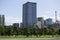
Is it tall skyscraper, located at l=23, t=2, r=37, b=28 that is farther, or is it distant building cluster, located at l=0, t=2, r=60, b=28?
tall skyscraper, located at l=23, t=2, r=37, b=28

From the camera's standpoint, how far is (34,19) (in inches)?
4712

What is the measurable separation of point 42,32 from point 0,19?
5178 cm

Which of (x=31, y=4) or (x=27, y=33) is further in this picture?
(x=31, y=4)

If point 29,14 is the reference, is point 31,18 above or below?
below

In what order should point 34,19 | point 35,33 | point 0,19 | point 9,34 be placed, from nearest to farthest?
point 9,34 → point 35,33 → point 0,19 → point 34,19

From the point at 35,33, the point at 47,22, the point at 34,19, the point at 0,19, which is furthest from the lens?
the point at 47,22

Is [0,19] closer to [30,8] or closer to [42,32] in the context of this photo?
[30,8]

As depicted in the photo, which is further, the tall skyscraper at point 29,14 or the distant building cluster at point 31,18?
the tall skyscraper at point 29,14

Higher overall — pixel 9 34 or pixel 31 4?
pixel 31 4

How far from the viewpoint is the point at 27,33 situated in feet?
201

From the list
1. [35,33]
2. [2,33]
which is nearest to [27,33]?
[35,33]

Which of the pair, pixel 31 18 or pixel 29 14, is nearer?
pixel 31 18

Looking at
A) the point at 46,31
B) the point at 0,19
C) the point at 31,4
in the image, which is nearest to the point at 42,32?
the point at 46,31

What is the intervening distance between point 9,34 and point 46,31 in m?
16.1
